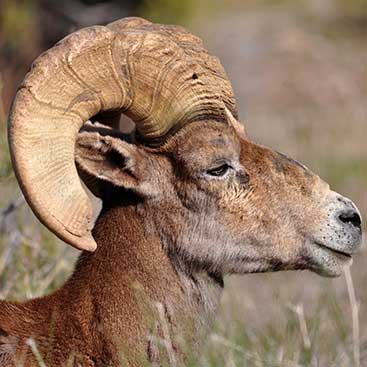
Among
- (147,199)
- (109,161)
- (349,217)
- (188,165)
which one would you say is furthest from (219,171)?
(349,217)

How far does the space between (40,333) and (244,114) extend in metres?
17.1

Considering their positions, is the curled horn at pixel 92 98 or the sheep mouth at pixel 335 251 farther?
the sheep mouth at pixel 335 251

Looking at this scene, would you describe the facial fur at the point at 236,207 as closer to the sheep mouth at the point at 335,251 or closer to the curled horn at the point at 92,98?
the sheep mouth at the point at 335,251

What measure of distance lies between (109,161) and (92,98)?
1.18ft

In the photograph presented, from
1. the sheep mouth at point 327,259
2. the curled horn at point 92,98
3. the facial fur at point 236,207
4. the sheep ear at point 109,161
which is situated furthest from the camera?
the sheep mouth at point 327,259

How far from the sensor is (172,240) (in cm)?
612

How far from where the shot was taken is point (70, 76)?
5.70 meters

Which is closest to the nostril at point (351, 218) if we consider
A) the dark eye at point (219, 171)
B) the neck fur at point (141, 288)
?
the dark eye at point (219, 171)

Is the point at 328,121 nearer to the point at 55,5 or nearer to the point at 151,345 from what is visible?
the point at 55,5

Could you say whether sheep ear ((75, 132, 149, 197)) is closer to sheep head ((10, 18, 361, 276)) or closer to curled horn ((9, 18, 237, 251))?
sheep head ((10, 18, 361, 276))

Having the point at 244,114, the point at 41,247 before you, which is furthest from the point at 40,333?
the point at 244,114

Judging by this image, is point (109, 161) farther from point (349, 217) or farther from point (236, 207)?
point (349, 217)

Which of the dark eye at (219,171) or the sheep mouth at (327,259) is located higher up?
the dark eye at (219,171)

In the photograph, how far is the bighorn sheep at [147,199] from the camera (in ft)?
18.5
